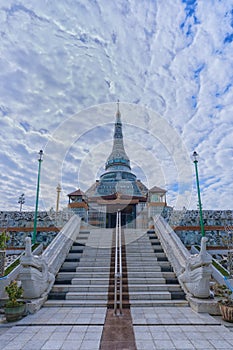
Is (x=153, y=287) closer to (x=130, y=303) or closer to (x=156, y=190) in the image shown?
(x=130, y=303)

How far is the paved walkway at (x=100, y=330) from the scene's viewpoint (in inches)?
145

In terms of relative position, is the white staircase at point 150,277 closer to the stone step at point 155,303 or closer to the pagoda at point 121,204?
the stone step at point 155,303

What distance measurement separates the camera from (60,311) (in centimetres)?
533

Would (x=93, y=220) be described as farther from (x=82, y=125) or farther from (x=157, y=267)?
(x=157, y=267)

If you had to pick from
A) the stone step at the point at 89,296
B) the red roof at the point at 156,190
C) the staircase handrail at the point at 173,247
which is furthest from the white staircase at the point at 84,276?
the red roof at the point at 156,190

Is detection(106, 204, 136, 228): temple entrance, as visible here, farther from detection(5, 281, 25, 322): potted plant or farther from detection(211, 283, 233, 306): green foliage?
detection(5, 281, 25, 322): potted plant

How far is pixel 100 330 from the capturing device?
4.24m

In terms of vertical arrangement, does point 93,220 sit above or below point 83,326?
above

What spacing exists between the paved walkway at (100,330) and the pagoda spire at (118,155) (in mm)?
24980

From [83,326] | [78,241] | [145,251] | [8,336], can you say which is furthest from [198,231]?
[8,336]

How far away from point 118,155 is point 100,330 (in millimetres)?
28018

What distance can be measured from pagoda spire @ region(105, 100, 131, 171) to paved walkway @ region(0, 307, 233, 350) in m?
25.0

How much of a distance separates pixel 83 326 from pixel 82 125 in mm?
9235

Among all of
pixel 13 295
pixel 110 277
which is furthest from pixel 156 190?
pixel 13 295
